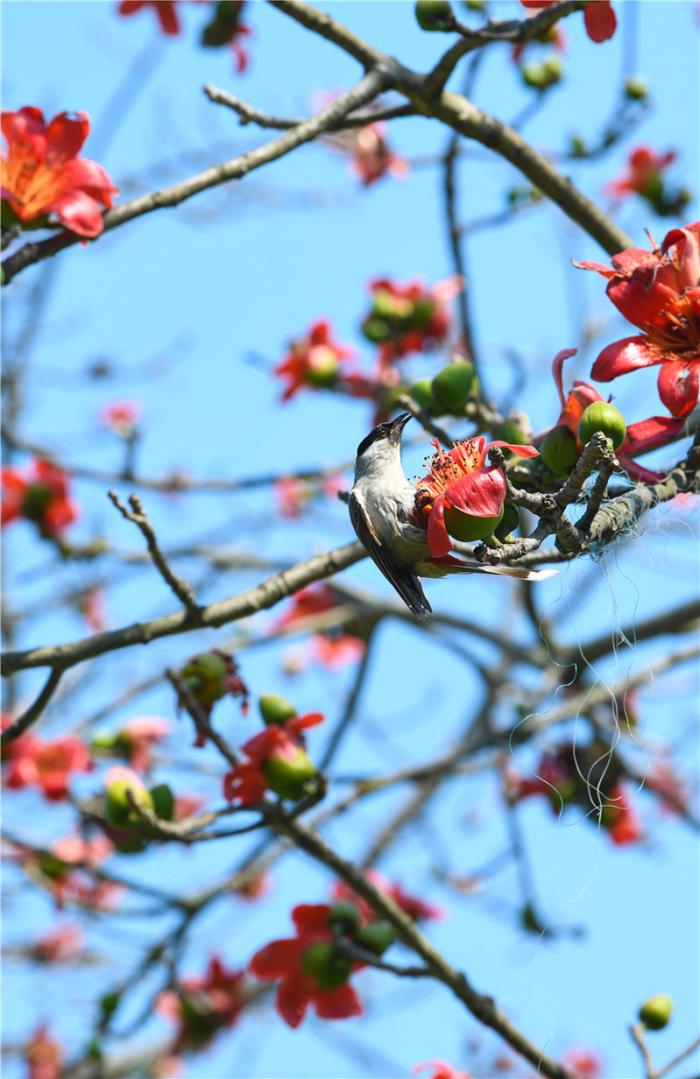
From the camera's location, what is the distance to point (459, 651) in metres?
3.75

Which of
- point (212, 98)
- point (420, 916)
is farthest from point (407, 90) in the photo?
point (420, 916)

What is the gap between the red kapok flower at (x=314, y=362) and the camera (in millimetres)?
3859

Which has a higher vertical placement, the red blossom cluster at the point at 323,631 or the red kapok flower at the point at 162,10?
the red kapok flower at the point at 162,10

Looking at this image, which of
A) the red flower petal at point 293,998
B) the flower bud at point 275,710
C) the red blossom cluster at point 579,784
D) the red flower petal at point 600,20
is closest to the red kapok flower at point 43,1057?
the red blossom cluster at point 579,784

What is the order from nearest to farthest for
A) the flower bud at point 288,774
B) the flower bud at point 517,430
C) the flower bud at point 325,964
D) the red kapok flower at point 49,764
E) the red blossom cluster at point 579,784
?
the flower bud at point 517,430 → the flower bud at point 288,774 → the flower bud at point 325,964 → the red blossom cluster at point 579,784 → the red kapok flower at point 49,764

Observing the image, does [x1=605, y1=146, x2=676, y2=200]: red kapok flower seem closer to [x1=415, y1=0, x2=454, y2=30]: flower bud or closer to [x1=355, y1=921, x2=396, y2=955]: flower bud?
[x1=415, y1=0, x2=454, y2=30]: flower bud

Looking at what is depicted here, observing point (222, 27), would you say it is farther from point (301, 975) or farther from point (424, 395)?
point (301, 975)

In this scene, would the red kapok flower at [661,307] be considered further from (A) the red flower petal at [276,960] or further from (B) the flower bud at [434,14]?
(A) the red flower petal at [276,960]

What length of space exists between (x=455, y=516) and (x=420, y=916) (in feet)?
7.10

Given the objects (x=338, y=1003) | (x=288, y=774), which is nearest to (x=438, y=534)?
(x=288, y=774)

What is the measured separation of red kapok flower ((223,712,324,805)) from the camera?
2162 millimetres

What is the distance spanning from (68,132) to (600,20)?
3.10ft

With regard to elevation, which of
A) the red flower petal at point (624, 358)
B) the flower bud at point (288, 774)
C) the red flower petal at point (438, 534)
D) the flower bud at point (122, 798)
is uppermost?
the red flower petal at point (624, 358)

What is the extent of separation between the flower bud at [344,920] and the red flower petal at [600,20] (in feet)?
5.44
